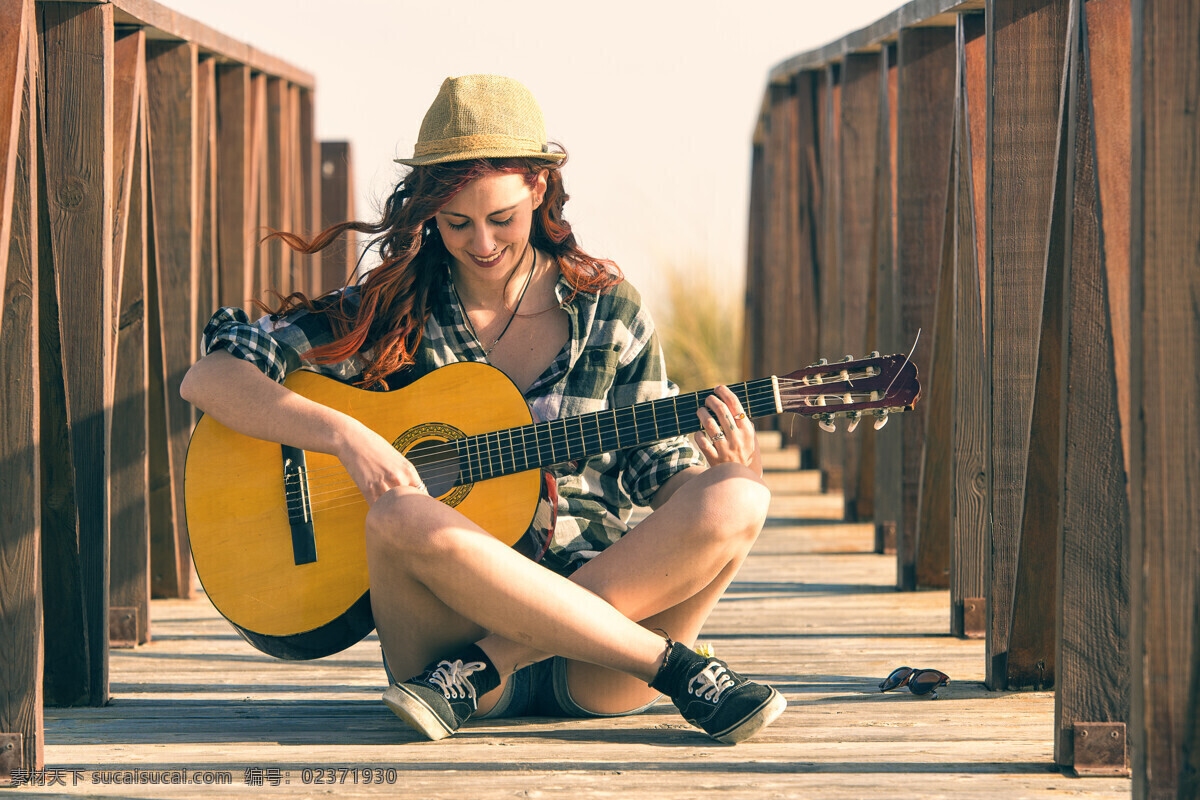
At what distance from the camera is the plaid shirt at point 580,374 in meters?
2.65

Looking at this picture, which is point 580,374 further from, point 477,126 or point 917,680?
point 917,680

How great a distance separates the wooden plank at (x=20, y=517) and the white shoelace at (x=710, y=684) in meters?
1.16

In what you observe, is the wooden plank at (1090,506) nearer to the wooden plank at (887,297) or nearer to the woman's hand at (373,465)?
the woman's hand at (373,465)

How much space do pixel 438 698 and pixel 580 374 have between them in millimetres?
717

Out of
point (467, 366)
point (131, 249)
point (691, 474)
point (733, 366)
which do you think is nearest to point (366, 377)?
point (467, 366)

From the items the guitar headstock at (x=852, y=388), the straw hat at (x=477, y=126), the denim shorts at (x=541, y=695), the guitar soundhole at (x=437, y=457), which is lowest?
the denim shorts at (x=541, y=695)

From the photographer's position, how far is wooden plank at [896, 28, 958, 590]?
4.05m

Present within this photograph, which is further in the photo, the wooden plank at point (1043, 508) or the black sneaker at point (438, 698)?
the wooden plank at point (1043, 508)

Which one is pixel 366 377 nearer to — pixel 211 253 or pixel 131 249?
pixel 131 249

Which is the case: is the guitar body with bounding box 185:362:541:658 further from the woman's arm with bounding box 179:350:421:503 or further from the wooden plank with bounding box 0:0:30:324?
the wooden plank with bounding box 0:0:30:324

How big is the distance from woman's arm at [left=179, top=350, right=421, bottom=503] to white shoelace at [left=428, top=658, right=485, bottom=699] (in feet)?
1.13

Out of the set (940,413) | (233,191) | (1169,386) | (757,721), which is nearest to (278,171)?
(233,191)

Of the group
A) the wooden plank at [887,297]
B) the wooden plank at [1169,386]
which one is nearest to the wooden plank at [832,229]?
the wooden plank at [887,297]

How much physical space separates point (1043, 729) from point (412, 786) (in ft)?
4.00
